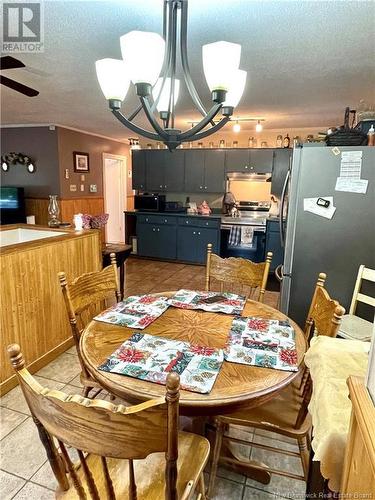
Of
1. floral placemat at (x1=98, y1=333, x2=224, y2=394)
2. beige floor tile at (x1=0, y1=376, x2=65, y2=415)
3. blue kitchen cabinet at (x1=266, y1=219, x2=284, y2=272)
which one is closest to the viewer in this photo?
floral placemat at (x1=98, y1=333, x2=224, y2=394)

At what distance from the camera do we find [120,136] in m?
6.37

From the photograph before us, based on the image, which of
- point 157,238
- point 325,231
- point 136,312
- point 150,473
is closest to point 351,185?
point 325,231

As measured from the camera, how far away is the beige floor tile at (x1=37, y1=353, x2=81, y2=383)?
228cm

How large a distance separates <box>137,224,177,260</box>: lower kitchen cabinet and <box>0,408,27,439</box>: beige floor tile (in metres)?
3.87

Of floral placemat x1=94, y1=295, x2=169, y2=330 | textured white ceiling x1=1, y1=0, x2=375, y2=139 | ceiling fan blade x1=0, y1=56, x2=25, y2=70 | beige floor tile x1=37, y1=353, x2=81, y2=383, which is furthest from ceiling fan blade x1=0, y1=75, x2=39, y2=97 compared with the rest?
beige floor tile x1=37, y1=353, x2=81, y2=383

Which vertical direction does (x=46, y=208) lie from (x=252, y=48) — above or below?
below

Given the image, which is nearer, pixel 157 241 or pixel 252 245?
pixel 252 245

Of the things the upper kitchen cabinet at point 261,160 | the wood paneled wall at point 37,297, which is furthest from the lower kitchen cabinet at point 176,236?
the wood paneled wall at point 37,297

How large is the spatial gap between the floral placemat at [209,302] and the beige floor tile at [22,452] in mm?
1043

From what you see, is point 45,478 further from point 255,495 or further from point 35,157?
point 35,157

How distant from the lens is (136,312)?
1644 millimetres

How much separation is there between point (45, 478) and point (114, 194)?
6030mm

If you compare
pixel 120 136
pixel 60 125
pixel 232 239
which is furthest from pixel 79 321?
pixel 120 136

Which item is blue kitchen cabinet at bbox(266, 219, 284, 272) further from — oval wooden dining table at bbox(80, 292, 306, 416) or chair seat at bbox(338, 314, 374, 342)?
oval wooden dining table at bbox(80, 292, 306, 416)
